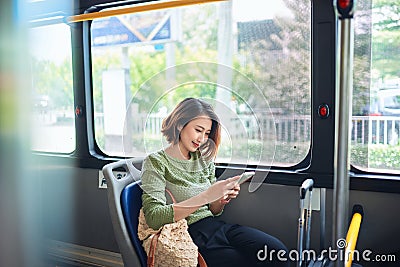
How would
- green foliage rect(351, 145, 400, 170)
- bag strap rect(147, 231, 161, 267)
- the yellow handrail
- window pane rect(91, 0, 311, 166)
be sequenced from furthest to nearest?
green foliage rect(351, 145, 400, 170) < window pane rect(91, 0, 311, 166) < bag strap rect(147, 231, 161, 267) < the yellow handrail

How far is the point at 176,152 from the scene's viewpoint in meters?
1.78

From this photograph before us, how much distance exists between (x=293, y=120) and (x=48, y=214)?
1826 mm

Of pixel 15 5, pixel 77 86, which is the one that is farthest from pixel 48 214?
pixel 15 5

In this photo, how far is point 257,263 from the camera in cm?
182

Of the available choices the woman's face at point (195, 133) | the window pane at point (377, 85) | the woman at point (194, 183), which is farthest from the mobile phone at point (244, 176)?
the window pane at point (377, 85)

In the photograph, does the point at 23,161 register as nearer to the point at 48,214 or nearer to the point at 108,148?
the point at 108,148

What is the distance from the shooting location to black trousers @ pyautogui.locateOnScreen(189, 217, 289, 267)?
179 cm

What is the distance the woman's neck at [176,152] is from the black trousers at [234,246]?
0.31 metres

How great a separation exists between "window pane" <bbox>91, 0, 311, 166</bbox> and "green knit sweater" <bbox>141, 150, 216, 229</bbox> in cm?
8

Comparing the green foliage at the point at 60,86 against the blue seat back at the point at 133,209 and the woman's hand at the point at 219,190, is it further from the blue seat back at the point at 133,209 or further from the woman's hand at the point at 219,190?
the woman's hand at the point at 219,190

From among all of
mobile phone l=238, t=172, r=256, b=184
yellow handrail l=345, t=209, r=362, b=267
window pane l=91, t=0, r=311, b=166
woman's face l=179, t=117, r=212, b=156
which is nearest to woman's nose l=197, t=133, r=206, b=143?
woman's face l=179, t=117, r=212, b=156

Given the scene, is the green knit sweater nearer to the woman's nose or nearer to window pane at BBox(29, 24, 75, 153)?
the woman's nose

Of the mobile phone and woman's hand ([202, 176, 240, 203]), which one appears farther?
the mobile phone

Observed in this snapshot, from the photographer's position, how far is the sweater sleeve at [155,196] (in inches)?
68.1
